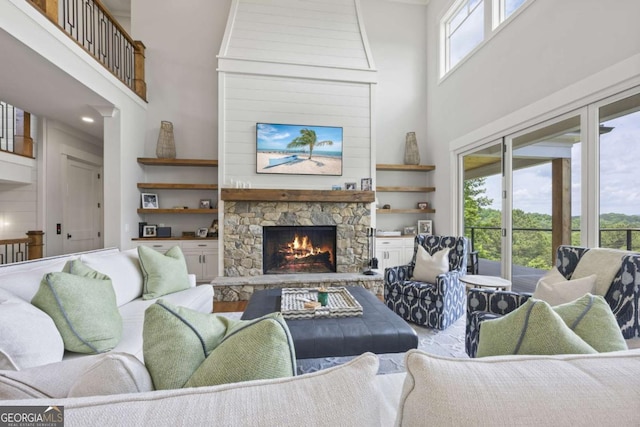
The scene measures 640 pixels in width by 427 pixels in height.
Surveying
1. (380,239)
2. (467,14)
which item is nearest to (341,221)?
(380,239)

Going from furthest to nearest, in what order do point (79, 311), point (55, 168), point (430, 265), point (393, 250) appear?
point (393, 250) < point (55, 168) < point (430, 265) < point (79, 311)

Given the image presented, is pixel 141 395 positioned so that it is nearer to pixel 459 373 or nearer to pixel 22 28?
pixel 459 373

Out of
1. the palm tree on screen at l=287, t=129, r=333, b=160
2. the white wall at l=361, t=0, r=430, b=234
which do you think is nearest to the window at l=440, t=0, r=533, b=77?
the white wall at l=361, t=0, r=430, b=234

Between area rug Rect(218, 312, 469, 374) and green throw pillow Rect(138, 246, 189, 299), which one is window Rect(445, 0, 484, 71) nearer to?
area rug Rect(218, 312, 469, 374)

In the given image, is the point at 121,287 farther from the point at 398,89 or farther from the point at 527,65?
the point at 398,89

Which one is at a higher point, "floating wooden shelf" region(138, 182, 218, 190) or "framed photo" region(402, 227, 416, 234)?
"floating wooden shelf" region(138, 182, 218, 190)

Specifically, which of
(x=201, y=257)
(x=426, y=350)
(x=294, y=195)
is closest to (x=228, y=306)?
(x=201, y=257)

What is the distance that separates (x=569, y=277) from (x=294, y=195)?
3.20m

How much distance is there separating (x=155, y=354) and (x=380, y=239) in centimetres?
428

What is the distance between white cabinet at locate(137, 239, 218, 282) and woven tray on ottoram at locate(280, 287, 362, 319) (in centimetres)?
238

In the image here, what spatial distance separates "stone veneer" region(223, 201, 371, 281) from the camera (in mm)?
4184

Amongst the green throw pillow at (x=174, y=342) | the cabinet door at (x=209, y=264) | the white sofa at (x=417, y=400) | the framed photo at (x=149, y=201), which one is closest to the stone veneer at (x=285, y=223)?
the cabinet door at (x=209, y=264)

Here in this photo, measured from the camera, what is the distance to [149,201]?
448 cm

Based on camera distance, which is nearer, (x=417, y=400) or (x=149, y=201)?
(x=417, y=400)
